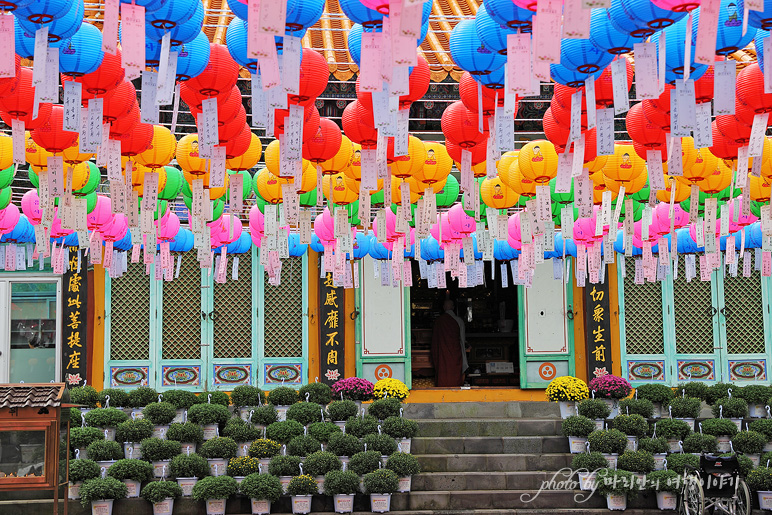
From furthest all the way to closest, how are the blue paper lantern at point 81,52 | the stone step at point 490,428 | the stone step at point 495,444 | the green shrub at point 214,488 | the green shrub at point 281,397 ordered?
the stone step at point 490,428
the green shrub at point 281,397
the stone step at point 495,444
the green shrub at point 214,488
the blue paper lantern at point 81,52

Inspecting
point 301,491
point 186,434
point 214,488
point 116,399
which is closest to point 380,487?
point 301,491

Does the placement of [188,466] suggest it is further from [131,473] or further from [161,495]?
[131,473]

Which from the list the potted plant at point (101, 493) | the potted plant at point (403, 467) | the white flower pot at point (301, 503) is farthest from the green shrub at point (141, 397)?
the potted plant at point (403, 467)

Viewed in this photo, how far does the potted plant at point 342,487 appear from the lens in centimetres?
751

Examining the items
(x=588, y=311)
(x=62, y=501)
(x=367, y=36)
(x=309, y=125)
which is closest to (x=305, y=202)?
(x=309, y=125)

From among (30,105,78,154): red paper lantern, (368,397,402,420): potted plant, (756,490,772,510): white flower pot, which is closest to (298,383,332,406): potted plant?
(368,397,402,420): potted plant

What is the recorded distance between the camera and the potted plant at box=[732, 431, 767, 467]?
8.17 meters

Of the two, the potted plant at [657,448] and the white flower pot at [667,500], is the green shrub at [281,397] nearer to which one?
the potted plant at [657,448]

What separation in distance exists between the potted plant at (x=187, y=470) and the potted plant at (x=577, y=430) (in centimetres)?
373

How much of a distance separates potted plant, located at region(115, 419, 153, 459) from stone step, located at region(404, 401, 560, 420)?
10.6 ft

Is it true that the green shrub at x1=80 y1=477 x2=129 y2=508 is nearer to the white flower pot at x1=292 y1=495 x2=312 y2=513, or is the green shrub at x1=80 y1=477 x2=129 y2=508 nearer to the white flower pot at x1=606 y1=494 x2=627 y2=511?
the white flower pot at x1=292 y1=495 x2=312 y2=513

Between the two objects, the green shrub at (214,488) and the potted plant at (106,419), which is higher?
the potted plant at (106,419)

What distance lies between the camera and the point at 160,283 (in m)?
11.2

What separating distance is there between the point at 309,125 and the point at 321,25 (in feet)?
4.03
